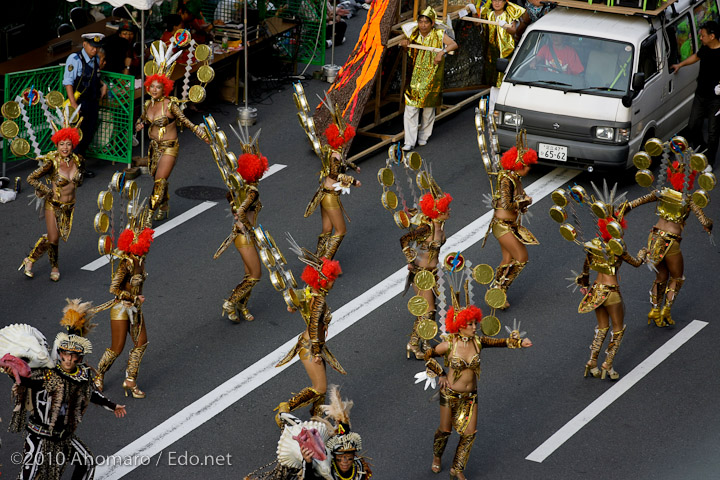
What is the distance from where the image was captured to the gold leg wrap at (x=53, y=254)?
11953mm

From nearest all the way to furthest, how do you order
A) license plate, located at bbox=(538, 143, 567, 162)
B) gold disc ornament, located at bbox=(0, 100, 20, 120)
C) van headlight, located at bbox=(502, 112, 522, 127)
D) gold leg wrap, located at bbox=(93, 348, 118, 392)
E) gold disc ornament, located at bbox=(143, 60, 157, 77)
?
gold leg wrap, located at bbox=(93, 348, 118, 392) < gold disc ornament, located at bbox=(0, 100, 20, 120) < gold disc ornament, located at bbox=(143, 60, 157, 77) < license plate, located at bbox=(538, 143, 567, 162) < van headlight, located at bbox=(502, 112, 522, 127)

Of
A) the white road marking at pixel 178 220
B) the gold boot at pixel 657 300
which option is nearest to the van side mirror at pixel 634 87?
the gold boot at pixel 657 300

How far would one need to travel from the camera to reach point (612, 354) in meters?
10.6

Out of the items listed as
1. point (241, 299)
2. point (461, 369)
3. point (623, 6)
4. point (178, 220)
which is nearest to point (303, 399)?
point (461, 369)

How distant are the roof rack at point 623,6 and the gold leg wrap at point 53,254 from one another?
7.58 meters

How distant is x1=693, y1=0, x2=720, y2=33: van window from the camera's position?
52.8 feet

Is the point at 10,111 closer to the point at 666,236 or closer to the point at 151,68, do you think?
the point at 151,68

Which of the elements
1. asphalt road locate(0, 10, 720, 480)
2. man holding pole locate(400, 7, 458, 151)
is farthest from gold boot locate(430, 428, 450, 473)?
man holding pole locate(400, 7, 458, 151)

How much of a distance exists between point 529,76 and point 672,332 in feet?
15.1

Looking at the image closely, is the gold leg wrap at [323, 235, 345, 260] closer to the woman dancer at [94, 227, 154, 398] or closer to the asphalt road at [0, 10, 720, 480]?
the asphalt road at [0, 10, 720, 480]

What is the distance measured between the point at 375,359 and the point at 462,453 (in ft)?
7.05

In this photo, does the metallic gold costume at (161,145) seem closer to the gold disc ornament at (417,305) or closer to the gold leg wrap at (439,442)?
the gold disc ornament at (417,305)

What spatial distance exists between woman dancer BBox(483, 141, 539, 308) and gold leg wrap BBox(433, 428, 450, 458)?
116 inches

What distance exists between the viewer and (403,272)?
12.7 metres
